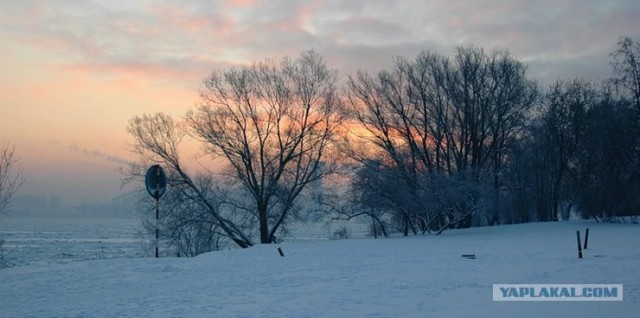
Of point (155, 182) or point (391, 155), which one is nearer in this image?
point (155, 182)

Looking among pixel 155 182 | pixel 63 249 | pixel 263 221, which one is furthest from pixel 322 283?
pixel 63 249

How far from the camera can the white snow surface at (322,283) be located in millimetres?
11070

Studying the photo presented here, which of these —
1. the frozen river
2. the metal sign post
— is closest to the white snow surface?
the metal sign post

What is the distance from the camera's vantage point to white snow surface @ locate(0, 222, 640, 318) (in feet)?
36.3

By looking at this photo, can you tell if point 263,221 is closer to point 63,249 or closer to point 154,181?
point 154,181

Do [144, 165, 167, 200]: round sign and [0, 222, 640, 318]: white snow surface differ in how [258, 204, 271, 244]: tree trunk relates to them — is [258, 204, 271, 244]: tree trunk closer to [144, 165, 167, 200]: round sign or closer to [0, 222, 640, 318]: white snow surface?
[0, 222, 640, 318]: white snow surface

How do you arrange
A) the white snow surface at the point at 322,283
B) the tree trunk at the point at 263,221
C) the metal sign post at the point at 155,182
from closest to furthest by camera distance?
1. the white snow surface at the point at 322,283
2. the metal sign post at the point at 155,182
3. the tree trunk at the point at 263,221

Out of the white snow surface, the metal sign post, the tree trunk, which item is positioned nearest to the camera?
the white snow surface

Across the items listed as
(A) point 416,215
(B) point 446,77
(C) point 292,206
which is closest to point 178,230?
(C) point 292,206

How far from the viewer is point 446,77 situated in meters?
47.0

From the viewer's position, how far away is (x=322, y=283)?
15.3 m

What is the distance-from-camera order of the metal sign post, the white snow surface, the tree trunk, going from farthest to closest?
1. the tree trunk
2. the metal sign post
3. the white snow surface

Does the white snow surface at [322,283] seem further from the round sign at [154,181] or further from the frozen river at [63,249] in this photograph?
the frozen river at [63,249]

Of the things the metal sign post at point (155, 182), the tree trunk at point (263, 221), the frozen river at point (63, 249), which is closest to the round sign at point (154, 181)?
the metal sign post at point (155, 182)
